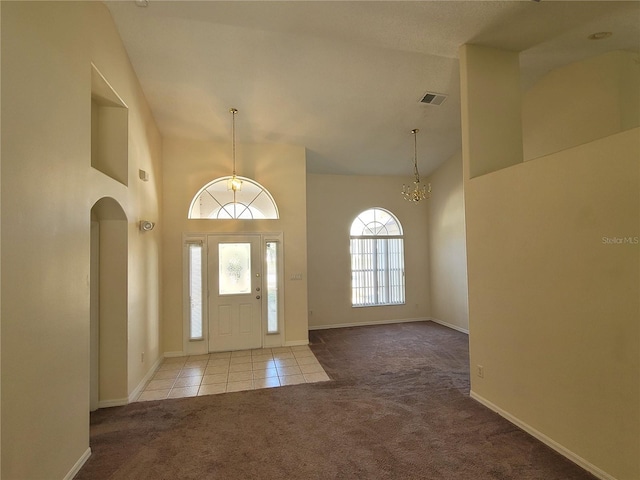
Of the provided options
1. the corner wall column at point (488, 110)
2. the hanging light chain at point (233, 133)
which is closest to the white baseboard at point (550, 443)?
the corner wall column at point (488, 110)

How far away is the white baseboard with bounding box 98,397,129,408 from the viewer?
3123 mm

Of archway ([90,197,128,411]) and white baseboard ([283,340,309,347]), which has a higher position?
archway ([90,197,128,411])

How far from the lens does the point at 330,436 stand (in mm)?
2555

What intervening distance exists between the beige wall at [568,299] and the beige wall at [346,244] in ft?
11.3

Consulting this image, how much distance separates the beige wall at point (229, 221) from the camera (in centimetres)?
474

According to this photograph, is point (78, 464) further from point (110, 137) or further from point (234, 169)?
point (234, 169)

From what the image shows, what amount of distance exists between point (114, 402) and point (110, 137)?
2798mm

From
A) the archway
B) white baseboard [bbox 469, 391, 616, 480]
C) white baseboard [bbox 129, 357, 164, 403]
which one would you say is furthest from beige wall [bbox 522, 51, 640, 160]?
white baseboard [bbox 129, 357, 164, 403]

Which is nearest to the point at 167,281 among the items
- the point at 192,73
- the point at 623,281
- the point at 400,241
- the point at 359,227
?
the point at 192,73

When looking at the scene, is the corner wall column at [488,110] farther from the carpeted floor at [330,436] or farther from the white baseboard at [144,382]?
the white baseboard at [144,382]

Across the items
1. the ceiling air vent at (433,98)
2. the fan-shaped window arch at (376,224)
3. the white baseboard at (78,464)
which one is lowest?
the white baseboard at (78,464)

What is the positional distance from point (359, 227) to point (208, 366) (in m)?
3.92

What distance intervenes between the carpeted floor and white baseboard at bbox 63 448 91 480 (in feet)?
0.13

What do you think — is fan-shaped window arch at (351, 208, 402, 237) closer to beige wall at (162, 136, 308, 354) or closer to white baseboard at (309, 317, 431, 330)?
beige wall at (162, 136, 308, 354)
